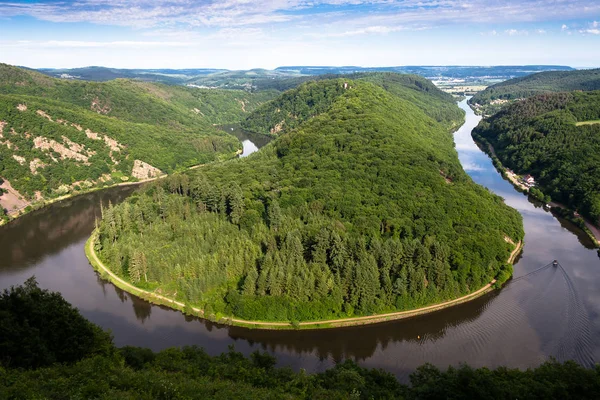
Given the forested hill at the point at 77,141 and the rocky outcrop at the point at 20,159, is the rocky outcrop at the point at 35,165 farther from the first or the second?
the rocky outcrop at the point at 20,159

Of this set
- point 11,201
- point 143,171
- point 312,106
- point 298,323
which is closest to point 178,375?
point 298,323

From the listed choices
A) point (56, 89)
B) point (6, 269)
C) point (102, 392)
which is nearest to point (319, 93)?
point (56, 89)

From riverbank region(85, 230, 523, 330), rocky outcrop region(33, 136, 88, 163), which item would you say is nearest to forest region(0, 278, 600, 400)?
riverbank region(85, 230, 523, 330)

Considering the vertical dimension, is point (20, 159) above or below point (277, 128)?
below

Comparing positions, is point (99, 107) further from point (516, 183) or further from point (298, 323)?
point (516, 183)

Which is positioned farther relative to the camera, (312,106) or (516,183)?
(312,106)

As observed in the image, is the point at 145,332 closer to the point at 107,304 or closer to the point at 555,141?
the point at 107,304

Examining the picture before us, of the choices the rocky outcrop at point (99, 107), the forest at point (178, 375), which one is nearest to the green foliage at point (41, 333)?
the forest at point (178, 375)
